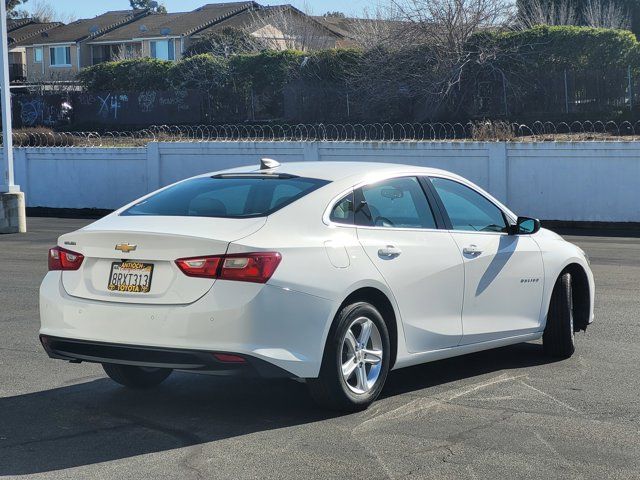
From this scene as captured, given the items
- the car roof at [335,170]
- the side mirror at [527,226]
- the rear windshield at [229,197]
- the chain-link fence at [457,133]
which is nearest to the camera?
the rear windshield at [229,197]

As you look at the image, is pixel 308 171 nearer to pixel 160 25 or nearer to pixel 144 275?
pixel 144 275

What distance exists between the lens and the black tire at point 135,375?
7500 mm

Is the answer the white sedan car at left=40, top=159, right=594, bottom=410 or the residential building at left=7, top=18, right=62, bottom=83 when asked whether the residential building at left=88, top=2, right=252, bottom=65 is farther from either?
the white sedan car at left=40, top=159, right=594, bottom=410

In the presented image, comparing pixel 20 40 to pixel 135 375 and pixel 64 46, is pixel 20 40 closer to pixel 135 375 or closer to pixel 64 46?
pixel 64 46

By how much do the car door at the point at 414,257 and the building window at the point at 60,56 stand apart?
3077 inches

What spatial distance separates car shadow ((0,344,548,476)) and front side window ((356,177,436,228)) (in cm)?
121

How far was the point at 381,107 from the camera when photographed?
117 ft

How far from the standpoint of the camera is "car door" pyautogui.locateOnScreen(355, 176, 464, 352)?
281 inches

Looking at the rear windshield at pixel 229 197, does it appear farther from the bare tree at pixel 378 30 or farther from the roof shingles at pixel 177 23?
the roof shingles at pixel 177 23

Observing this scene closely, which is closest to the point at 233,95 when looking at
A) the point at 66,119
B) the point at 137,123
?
the point at 137,123

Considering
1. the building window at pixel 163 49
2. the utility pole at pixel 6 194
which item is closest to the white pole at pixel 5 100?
the utility pole at pixel 6 194

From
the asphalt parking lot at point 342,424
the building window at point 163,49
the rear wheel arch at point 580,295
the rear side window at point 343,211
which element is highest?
the building window at point 163,49

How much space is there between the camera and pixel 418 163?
24938 mm

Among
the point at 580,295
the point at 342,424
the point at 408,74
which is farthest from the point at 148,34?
the point at 342,424
